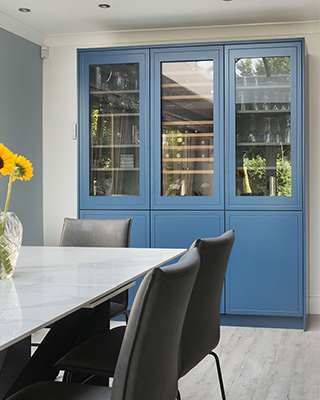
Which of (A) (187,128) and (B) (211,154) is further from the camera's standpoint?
(A) (187,128)

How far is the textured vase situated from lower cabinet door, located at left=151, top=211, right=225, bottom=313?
97.5 inches

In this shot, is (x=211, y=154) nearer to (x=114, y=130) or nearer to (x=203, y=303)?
(x=114, y=130)

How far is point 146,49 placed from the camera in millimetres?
4488

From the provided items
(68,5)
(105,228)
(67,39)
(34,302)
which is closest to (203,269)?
(34,302)

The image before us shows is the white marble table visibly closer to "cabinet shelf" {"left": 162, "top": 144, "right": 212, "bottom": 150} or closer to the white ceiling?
"cabinet shelf" {"left": 162, "top": 144, "right": 212, "bottom": 150}

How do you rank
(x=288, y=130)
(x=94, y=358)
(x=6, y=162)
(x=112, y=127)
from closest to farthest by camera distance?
(x=6, y=162), (x=94, y=358), (x=288, y=130), (x=112, y=127)

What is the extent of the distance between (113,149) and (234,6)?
1.48 metres

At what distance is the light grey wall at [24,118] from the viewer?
4465 mm

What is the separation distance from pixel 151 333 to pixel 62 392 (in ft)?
1.72

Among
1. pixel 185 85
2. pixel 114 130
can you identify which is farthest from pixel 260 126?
pixel 114 130

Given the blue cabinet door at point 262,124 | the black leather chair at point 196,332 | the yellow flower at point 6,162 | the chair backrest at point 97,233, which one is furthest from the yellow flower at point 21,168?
the blue cabinet door at point 262,124

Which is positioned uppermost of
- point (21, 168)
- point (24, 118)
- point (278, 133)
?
point (24, 118)

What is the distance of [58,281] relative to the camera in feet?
6.39

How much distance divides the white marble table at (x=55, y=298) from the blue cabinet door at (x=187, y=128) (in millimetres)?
1594
